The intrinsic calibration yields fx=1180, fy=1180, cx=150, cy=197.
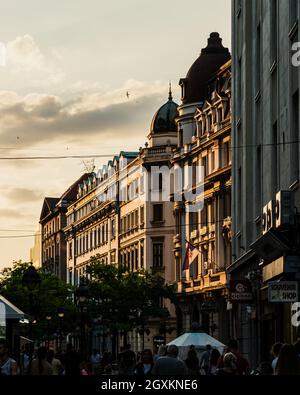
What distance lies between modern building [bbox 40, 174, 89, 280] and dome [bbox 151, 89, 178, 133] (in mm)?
56839

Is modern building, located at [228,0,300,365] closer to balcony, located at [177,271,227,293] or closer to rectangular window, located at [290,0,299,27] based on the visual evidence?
rectangular window, located at [290,0,299,27]

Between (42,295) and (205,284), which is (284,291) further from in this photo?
(42,295)

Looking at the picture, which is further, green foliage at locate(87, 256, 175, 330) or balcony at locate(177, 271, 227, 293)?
green foliage at locate(87, 256, 175, 330)

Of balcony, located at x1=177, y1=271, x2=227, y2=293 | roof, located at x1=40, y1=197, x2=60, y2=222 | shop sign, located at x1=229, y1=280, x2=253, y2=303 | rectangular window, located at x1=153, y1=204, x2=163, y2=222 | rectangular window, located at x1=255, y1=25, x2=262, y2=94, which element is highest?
roof, located at x1=40, y1=197, x2=60, y2=222

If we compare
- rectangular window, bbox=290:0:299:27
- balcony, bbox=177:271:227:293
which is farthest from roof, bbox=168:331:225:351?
balcony, bbox=177:271:227:293

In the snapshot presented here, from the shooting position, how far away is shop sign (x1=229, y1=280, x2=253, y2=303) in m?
38.5

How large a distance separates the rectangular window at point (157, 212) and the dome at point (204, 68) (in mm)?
16680

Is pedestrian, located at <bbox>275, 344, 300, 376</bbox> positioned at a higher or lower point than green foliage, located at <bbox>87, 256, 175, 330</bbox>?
lower

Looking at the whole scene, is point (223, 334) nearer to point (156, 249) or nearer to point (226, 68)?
point (226, 68)

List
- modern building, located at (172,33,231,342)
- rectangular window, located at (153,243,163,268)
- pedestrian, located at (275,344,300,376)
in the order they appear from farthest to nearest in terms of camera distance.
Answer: rectangular window, located at (153,243,163,268), modern building, located at (172,33,231,342), pedestrian, located at (275,344,300,376)

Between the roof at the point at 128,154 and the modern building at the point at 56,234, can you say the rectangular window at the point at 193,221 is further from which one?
the modern building at the point at 56,234

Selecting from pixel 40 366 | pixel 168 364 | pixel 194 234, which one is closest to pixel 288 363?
pixel 168 364

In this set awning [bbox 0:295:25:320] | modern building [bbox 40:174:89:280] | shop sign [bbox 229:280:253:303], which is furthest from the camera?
modern building [bbox 40:174:89:280]

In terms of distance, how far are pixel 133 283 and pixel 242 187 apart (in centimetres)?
5071
